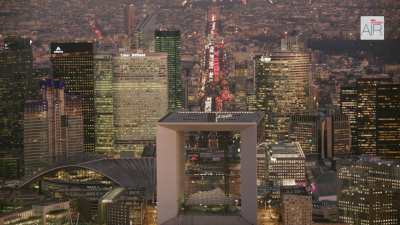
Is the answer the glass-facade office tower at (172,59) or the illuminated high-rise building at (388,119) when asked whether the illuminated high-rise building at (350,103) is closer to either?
the illuminated high-rise building at (388,119)

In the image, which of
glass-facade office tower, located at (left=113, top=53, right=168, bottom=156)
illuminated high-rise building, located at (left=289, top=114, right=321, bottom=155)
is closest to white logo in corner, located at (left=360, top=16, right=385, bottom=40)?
illuminated high-rise building, located at (left=289, top=114, right=321, bottom=155)

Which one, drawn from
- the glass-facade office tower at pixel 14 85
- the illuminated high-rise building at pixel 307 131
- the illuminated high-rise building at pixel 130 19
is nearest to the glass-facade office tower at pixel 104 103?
the glass-facade office tower at pixel 14 85

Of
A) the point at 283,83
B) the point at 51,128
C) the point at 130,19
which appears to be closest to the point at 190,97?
the point at 130,19

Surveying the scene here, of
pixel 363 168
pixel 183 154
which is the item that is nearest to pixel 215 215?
pixel 183 154

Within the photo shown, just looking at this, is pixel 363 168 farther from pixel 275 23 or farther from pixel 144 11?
pixel 144 11

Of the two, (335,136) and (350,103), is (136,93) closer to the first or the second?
(350,103)
